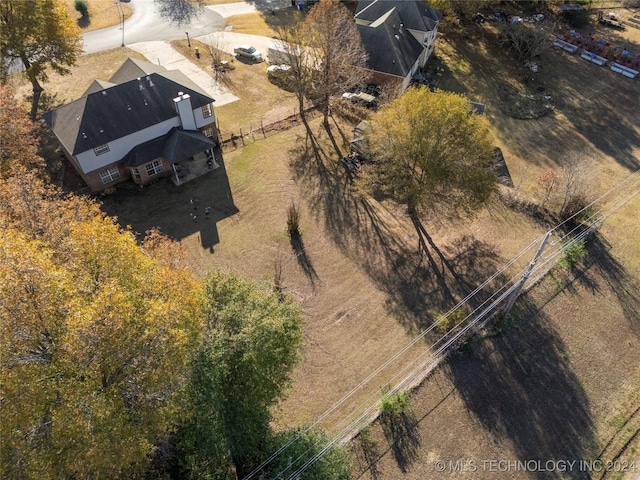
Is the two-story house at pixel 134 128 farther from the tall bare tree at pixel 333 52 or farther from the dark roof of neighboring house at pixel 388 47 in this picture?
the dark roof of neighboring house at pixel 388 47

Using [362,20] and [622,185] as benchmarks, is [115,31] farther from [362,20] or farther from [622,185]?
[622,185]

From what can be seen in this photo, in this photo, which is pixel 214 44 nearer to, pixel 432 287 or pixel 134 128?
pixel 134 128

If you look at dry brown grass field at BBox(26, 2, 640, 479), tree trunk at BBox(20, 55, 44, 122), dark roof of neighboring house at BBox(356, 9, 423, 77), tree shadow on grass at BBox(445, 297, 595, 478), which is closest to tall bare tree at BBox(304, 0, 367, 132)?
dark roof of neighboring house at BBox(356, 9, 423, 77)

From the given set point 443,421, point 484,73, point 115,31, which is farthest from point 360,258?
point 115,31

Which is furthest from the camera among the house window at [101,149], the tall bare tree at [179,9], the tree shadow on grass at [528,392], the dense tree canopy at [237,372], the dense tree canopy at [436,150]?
the tall bare tree at [179,9]

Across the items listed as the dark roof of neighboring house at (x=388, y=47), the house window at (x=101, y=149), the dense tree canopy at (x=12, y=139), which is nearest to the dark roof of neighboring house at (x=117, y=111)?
the house window at (x=101, y=149)
